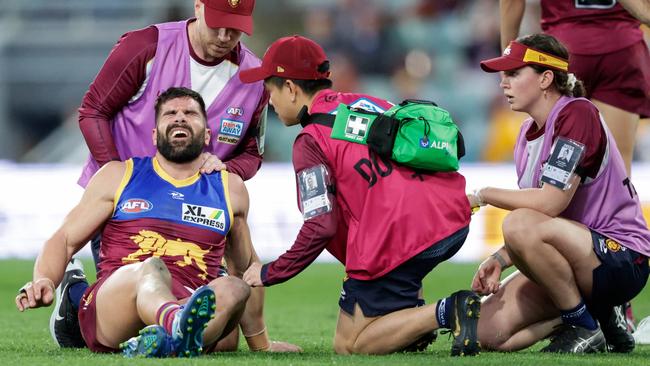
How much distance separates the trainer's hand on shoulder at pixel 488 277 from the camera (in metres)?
5.51

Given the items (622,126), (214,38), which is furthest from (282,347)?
(622,126)

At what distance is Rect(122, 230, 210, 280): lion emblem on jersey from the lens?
5301 millimetres

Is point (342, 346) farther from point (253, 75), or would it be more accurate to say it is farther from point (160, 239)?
point (253, 75)

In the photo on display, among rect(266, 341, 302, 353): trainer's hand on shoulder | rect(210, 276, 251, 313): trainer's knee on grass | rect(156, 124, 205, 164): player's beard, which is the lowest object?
rect(266, 341, 302, 353): trainer's hand on shoulder

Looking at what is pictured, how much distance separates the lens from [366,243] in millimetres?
5184

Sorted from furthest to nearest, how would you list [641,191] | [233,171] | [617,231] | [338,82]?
[338,82] < [641,191] < [233,171] < [617,231]

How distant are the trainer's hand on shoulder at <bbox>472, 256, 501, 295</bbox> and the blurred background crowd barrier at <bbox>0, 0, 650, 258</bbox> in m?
8.21

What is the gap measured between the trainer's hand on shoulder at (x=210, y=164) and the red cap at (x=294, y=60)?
0.48 m

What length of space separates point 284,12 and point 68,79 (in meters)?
2.99

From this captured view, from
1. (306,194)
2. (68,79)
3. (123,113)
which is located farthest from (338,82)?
(306,194)

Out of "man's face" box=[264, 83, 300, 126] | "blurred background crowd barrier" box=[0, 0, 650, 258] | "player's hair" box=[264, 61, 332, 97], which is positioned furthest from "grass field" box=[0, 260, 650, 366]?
"blurred background crowd barrier" box=[0, 0, 650, 258]

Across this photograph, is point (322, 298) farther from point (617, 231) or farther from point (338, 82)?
point (338, 82)

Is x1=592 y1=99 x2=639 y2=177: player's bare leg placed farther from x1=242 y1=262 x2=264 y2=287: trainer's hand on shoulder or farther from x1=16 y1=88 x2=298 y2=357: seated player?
x1=242 y1=262 x2=264 y2=287: trainer's hand on shoulder

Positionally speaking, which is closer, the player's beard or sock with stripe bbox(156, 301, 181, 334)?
sock with stripe bbox(156, 301, 181, 334)
